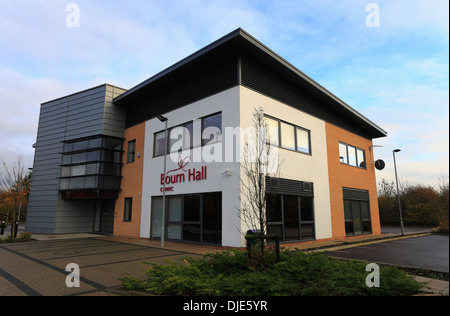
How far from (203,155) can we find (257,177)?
6877mm

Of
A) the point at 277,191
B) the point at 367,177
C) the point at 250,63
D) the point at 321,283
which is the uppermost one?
the point at 250,63

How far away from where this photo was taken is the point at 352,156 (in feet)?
66.7

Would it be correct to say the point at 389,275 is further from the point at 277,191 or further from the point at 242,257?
the point at 277,191

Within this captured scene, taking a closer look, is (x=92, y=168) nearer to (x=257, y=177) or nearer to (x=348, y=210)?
(x=257, y=177)

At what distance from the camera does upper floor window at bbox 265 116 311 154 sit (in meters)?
13.6

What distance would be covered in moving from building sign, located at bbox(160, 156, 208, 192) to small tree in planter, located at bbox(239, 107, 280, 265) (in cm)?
247

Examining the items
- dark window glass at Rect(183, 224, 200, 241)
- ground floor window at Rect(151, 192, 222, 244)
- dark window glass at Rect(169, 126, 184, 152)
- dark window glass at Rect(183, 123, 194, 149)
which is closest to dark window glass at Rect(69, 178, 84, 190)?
ground floor window at Rect(151, 192, 222, 244)

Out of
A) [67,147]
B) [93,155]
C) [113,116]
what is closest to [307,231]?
[93,155]

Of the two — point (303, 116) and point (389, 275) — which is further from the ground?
point (303, 116)

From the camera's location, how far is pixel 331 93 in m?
17.2

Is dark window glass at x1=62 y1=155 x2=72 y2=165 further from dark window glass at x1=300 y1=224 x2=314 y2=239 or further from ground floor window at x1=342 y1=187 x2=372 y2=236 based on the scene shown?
ground floor window at x1=342 y1=187 x2=372 y2=236

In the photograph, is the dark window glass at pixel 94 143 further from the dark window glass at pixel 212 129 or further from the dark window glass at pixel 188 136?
the dark window glass at pixel 212 129
